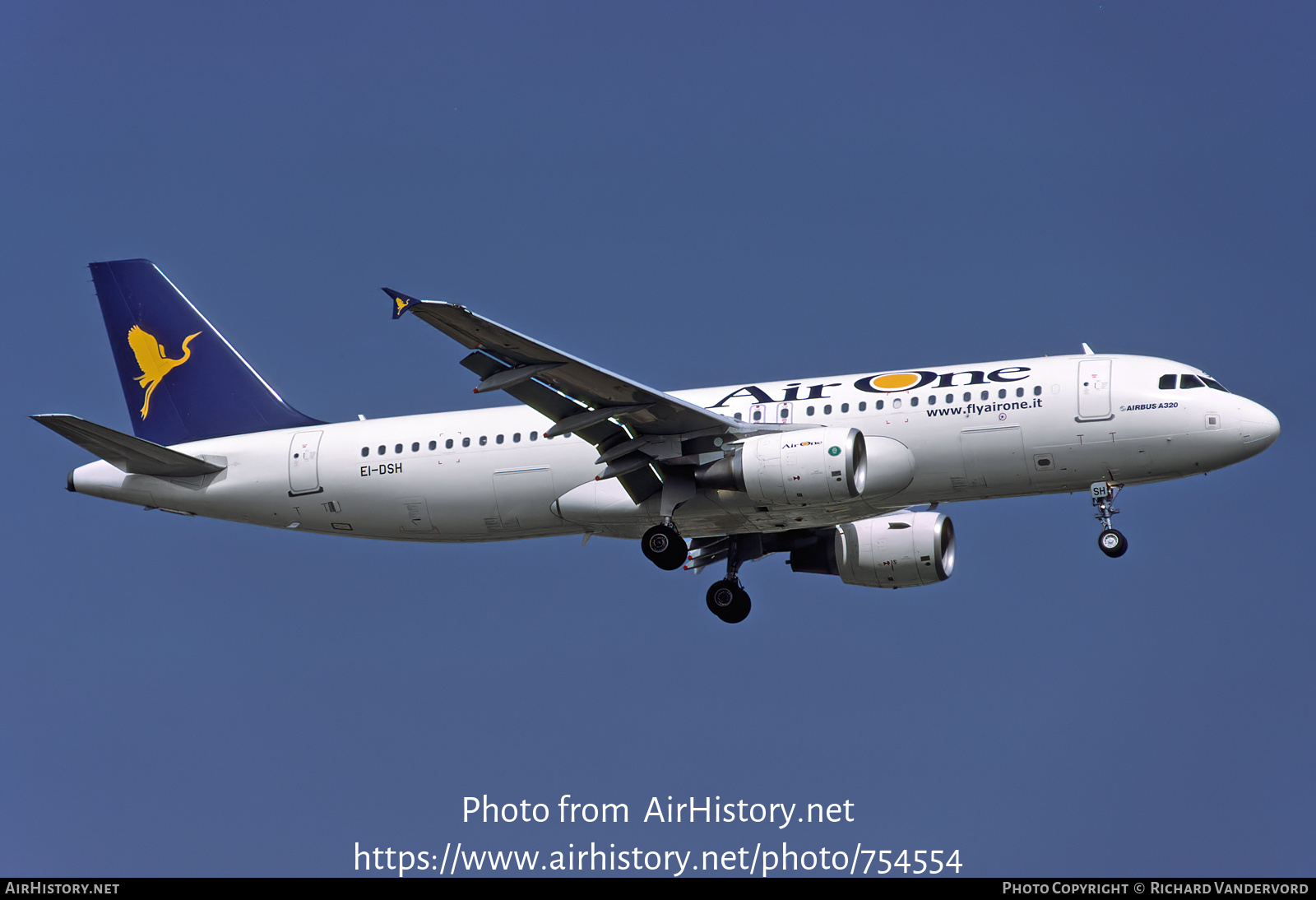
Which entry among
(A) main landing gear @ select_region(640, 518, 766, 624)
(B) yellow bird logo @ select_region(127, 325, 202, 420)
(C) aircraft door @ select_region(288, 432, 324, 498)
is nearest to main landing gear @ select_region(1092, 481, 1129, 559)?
(A) main landing gear @ select_region(640, 518, 766, 624)

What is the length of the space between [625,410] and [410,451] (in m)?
6.02

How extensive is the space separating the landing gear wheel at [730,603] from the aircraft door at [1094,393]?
9440mm

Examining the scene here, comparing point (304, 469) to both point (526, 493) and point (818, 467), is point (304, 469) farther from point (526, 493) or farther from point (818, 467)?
point (818, 467)

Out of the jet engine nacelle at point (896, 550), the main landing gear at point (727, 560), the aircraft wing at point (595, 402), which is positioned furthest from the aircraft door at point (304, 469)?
A: the jet engine nacelle at point (896, 550)

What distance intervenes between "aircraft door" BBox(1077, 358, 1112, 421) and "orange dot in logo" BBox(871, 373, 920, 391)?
3.37 metres

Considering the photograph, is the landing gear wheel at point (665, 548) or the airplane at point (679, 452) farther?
the landing gear wheel at point (665, 548)

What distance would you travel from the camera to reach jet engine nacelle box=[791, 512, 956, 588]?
37.0m

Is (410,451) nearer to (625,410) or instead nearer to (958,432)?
(625,410)

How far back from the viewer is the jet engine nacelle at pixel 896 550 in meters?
37.0

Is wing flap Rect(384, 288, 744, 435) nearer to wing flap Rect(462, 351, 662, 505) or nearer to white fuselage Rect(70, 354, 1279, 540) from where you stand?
wing flap Rect(462, 351, 662, 505)

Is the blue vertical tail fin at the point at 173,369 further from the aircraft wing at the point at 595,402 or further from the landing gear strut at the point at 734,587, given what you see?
the landing gear strut at the point at 734,587

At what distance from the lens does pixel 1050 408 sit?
32.0m

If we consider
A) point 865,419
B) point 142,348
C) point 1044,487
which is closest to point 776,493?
point 865,419

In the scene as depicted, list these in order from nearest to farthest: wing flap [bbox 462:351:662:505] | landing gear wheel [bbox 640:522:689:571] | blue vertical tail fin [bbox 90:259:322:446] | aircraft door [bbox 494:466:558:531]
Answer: wing flap [bbox 462:351:662:505], landing gear wheel [bbox 640:522:689:571], aircraft door [bbox 494:466:558:531], blue vertical tail fin [bbox 90:259:322:446]
